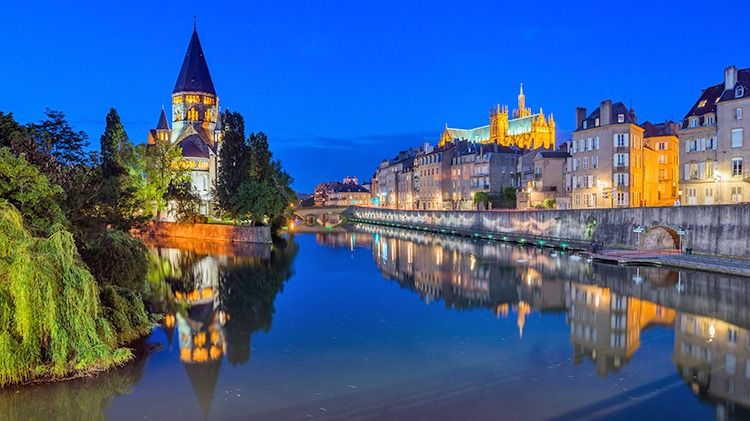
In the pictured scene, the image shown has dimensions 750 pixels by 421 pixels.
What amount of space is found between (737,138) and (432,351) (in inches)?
1614

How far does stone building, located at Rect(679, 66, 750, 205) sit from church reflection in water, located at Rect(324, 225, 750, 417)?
15.1 meters

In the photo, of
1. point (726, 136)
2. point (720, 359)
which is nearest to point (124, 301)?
point (720, 359)

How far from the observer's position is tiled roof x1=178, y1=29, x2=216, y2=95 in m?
107

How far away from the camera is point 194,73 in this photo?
107188mm

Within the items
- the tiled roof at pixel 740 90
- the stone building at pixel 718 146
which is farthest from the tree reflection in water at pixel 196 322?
the tiled roof at pixel 740 90

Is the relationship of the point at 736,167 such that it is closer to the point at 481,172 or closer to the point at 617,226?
Answer: the point at 617,226

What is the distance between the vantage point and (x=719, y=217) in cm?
Answer: 3766

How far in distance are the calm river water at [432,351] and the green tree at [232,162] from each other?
27.6 metres

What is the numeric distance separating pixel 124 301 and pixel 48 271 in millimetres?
4785

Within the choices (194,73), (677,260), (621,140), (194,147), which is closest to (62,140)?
(677,260)

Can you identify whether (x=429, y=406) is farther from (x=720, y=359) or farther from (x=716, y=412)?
(x=720, y=359)

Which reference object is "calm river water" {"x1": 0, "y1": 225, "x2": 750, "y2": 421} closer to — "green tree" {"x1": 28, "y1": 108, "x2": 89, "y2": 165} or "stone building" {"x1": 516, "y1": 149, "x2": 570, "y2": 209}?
"green tree" {"x1": 28, "y1": 108, "x2": 89, "y2": 165}

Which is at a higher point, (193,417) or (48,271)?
(48,271)

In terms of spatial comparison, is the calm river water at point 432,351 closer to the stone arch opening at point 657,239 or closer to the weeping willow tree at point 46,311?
the weeping willow tree at point 46,311
